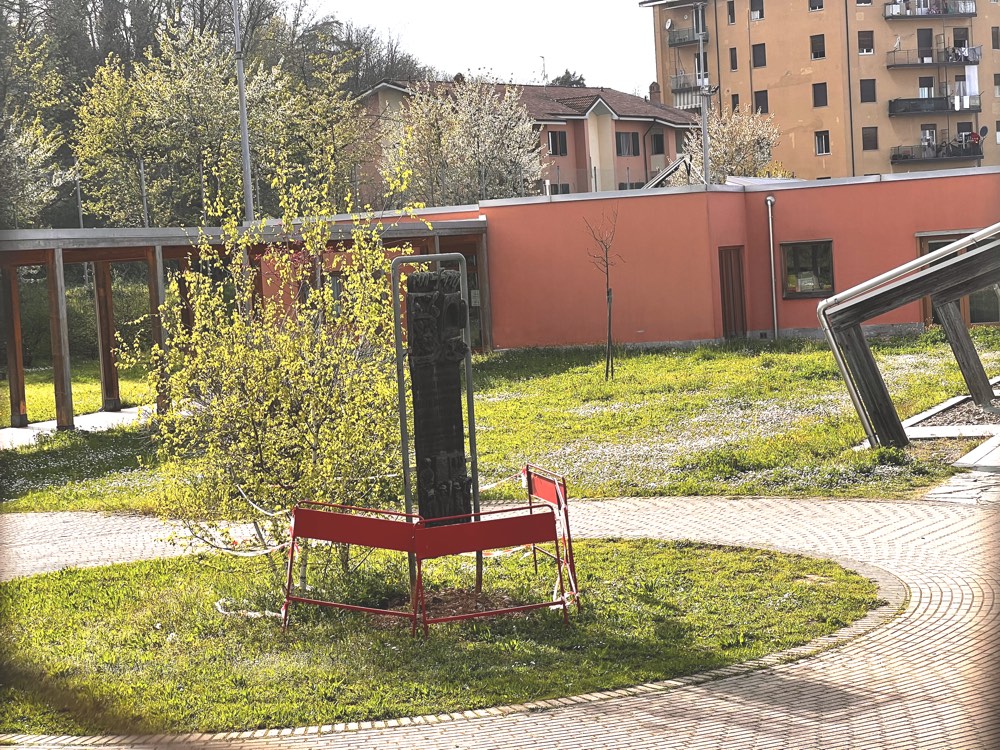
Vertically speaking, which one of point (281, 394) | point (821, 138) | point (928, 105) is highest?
point (928, 105)

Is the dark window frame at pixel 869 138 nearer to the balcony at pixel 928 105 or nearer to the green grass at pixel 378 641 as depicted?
the balcony at pixel 928 105

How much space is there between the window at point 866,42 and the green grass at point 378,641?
52583mm

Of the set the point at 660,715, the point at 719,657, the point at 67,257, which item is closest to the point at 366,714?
the point at 660,715

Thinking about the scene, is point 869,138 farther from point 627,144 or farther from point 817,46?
point 627,144

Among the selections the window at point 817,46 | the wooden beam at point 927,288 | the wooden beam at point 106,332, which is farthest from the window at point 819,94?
the wooden beam at point 927,288

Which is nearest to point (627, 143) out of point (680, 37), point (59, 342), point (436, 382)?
point (680, 37)

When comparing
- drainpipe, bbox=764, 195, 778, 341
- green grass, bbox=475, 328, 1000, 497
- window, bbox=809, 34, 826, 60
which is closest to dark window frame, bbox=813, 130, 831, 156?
window, bbox=809, 34, 826, 60

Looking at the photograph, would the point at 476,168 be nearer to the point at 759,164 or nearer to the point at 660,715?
the point at 759,164

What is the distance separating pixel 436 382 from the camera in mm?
7520

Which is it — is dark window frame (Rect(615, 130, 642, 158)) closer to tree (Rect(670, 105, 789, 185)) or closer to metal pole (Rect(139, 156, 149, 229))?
tree (Rect(670, 105, 789, 185))

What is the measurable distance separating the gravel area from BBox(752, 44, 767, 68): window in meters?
45.7

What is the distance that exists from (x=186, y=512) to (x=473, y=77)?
4234 centimetres

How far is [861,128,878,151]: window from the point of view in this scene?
55.7 metres

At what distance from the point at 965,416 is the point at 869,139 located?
43.9m
